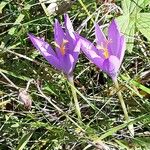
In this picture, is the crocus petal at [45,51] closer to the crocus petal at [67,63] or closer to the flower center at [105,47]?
the crocus petal at [67,63]

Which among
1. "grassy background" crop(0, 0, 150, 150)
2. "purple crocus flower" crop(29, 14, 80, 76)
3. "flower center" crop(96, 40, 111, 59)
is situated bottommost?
"grassy background" crop(0, 0, 150, 150)

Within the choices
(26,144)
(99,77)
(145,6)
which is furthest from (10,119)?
(145,6)

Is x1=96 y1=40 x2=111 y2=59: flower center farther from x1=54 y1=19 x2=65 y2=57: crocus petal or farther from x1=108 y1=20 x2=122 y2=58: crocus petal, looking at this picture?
x1=54 y1=19 x2=65 y2=57: crocus petal

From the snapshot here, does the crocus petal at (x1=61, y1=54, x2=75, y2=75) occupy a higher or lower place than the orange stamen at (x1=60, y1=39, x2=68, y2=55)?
lower

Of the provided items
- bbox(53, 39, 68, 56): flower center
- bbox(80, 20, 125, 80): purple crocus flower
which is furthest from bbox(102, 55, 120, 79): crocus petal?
bbox(53, 39, 68, 56): flower center

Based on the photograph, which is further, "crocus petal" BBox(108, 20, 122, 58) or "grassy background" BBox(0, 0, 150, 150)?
"grassy background" BBox(0, 0, 150, 150)

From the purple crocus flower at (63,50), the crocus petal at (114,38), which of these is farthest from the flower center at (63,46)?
the crocus petal at (114,38)

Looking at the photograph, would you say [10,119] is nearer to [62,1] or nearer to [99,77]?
[99,77]

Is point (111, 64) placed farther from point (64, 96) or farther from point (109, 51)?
point (64, 96)
